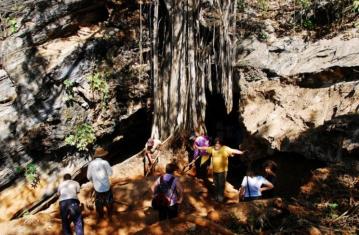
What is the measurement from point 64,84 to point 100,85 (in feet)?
2.72

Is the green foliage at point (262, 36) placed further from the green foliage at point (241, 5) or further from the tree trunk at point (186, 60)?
the green foliage at point (241, 5)

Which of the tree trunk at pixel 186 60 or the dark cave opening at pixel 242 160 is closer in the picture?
the dark cave opening at pixel 242 160

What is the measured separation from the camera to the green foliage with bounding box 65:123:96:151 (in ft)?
31.7

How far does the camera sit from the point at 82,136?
385 inches

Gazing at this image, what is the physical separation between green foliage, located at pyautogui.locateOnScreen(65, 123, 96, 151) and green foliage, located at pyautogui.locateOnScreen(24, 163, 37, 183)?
0.93 metres

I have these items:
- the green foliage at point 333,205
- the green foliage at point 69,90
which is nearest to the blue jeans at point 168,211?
the green foliage at point 333,205

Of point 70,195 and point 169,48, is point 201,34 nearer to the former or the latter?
point 169,48

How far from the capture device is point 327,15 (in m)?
9.68

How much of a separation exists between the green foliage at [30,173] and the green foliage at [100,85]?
2.16 meters

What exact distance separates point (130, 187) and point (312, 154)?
12.5 feet

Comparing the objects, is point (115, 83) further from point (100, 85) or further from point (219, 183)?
point (219, 183)

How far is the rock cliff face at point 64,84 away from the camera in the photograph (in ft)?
29.3

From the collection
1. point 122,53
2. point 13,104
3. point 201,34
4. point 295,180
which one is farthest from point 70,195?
point 201,34

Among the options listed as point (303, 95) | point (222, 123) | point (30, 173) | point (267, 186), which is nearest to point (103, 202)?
point (30, 173)
